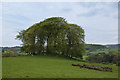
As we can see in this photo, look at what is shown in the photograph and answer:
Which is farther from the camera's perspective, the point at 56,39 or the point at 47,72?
the point at 56,39

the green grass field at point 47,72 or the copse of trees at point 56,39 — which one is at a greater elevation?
the copse of trees at point 56,39

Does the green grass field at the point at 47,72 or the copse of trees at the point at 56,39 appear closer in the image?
the green grass field at the point at 47,72

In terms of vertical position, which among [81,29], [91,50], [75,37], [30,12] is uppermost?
[30,12]

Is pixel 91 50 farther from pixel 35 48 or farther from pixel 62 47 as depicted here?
pixel 35 48

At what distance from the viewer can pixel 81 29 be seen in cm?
1700

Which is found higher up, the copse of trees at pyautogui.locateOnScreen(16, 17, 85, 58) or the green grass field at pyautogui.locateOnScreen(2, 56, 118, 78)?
the copse of trees at pyautogui.locateOnScreen(16, 17, 85, 58)

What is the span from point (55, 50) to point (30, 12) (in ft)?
22.7

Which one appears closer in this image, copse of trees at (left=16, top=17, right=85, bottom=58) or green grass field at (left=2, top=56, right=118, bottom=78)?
green grass field at (left=2, top=56, right=118, bottom=78)

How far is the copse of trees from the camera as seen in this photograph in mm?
15805

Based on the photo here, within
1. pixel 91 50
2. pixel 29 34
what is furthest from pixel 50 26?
pixel 91 50

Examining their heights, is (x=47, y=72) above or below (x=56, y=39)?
below

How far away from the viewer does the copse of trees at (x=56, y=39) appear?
15.8m

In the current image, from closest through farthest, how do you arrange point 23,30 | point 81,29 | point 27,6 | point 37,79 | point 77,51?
point 37,79
point 27,6
point 77,51
point 81,29
point 23,30

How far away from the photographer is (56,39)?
51.2ft
